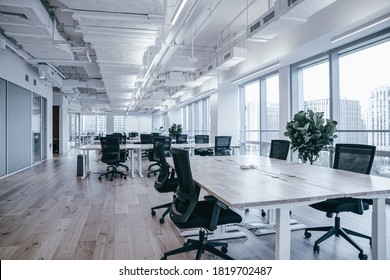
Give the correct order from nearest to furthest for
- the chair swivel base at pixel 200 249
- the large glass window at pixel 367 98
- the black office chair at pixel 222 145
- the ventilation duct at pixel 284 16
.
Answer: the chair swivel base at pixel 200 249
the ventilation duct at pixel 284 16
the large glass window at pixel 367 98
the black office chair at pixel 222 145

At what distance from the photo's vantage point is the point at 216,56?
6.84m

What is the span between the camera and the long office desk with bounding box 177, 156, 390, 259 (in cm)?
167

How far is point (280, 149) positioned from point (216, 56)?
357 centimetres

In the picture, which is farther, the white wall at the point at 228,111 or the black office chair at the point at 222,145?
the white wall at the point at 228,111

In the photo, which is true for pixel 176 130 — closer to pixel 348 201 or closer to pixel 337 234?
pixel 337 234

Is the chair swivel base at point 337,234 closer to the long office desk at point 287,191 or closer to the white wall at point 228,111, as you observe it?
the long office desk at point 287,191

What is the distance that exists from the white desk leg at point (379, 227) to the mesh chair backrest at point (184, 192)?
1.29m

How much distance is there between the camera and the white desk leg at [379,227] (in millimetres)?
1957

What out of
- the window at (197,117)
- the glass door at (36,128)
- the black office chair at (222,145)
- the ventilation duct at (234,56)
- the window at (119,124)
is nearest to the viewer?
the ventilation duct at (234,56)

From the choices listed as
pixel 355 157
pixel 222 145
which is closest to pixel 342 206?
pixel 355 157

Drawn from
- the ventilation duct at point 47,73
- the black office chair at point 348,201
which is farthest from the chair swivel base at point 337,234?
the ventilation duct at point 47,73

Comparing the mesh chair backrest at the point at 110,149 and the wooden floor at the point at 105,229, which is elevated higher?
the mesh chair backrest at the point at 110,149
